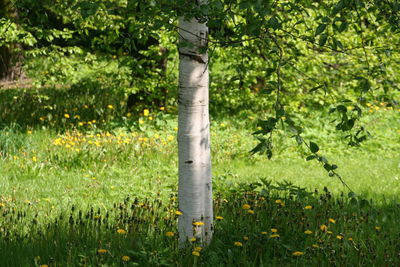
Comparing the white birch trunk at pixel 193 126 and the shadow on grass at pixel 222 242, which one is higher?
the white birch trunk at pixel 193 126

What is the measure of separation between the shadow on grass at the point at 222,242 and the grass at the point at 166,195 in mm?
15

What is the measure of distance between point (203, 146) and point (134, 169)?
341 cm

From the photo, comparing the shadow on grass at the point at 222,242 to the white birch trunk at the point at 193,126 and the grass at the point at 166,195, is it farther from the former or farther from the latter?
the white birch trunk at the point at 193,126

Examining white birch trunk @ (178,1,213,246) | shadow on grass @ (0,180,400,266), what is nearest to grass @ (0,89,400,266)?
shadow on grass @ (0,180,400,266)

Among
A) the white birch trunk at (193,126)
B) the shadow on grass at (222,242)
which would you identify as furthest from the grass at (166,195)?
the white birch trunk at (193,126)

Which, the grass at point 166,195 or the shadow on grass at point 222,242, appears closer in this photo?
the shadow on grass at point 222,242

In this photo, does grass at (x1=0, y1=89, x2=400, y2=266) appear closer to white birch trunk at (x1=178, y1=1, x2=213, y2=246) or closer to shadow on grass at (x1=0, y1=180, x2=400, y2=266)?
shadow on grass at (x1=0, y1=180, x2=400, y2=266)

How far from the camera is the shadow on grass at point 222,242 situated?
128 inches

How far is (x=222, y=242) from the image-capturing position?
3576mm

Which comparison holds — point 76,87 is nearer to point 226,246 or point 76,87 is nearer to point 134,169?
point 134,169

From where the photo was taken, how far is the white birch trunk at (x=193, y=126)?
3246mm

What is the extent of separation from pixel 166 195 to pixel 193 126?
2235 millimetres

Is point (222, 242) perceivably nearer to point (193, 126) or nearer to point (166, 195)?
point (193, 126)


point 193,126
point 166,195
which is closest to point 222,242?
point 193,126
